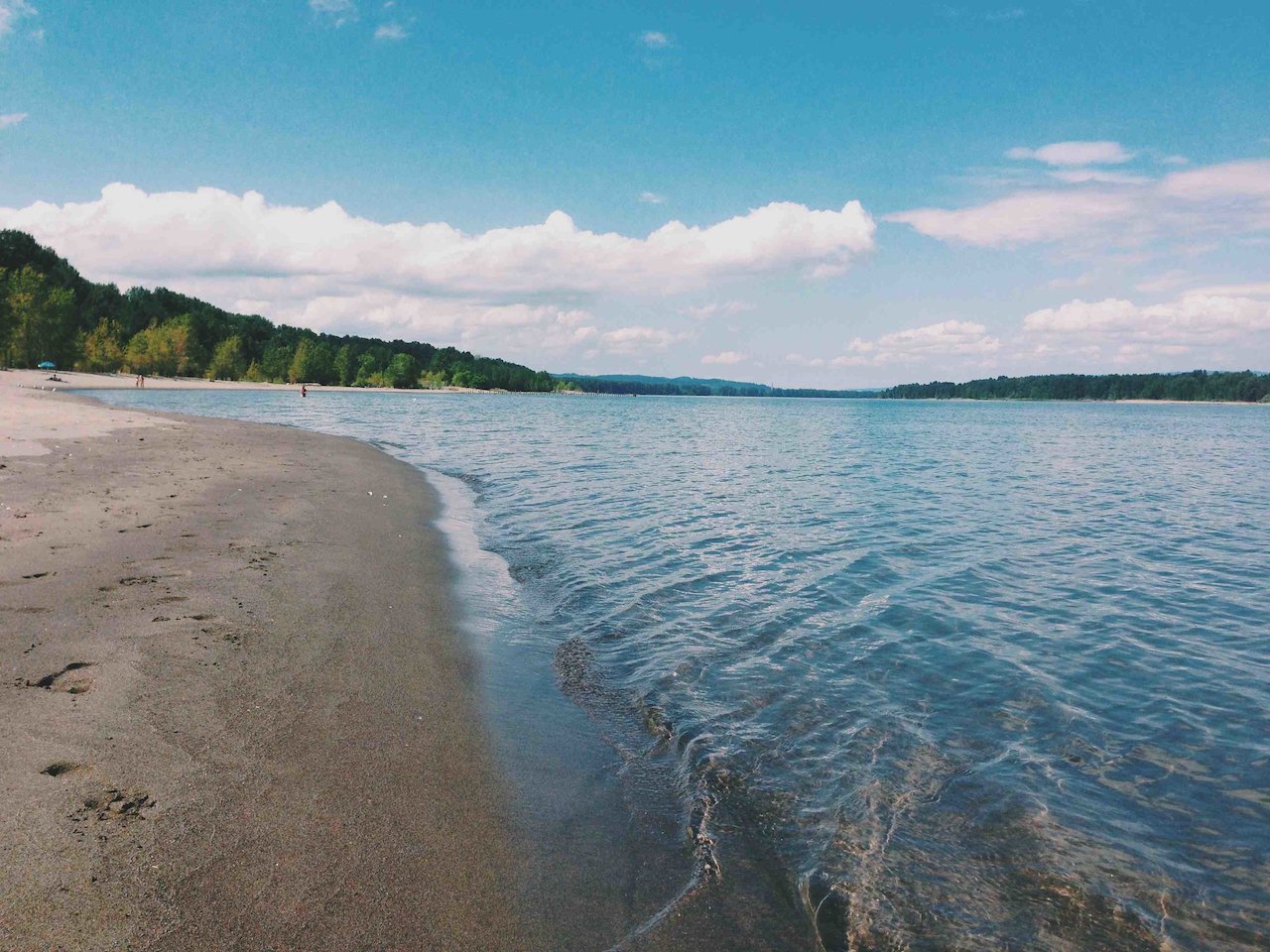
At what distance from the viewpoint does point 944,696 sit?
27.4 ft

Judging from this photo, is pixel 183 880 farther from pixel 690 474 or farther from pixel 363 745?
pixel 690 474

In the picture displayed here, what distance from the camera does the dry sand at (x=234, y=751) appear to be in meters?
3.92

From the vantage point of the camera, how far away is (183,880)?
405 cm

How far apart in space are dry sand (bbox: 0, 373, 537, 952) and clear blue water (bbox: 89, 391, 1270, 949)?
1.84 metres

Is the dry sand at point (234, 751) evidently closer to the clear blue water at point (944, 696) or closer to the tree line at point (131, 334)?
the clear blue water at point (944, 696)

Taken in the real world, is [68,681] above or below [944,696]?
above

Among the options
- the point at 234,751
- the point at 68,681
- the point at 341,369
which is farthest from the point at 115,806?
the point at 341,369

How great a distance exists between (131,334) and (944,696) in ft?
556

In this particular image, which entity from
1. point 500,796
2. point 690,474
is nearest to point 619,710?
point 500,796

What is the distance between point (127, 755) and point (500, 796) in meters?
2.83

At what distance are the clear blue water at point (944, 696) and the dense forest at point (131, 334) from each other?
116279 millimetres

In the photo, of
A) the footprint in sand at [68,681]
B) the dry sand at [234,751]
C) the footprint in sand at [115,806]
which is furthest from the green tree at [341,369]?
the footprint in sand at [115,806]

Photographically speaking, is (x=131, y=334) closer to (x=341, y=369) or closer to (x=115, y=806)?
(x=341, y=369)

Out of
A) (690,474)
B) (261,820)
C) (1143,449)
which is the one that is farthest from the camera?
(1143,449)
